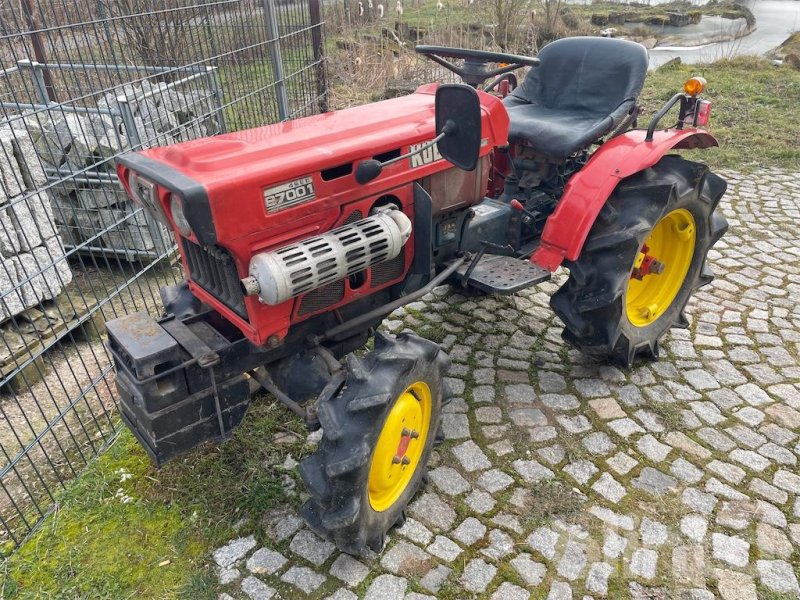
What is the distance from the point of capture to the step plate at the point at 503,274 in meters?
3.04

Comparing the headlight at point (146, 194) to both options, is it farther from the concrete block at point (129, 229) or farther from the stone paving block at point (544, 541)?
the concrete block at point (129, 229)

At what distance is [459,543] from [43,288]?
3.33m

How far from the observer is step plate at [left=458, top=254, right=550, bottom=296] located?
9.97ft

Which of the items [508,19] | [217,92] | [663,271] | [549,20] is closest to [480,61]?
[663,271]

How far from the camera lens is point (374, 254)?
237 cm

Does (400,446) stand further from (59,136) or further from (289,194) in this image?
(59,136)

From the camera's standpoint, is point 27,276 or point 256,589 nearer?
point 256,589

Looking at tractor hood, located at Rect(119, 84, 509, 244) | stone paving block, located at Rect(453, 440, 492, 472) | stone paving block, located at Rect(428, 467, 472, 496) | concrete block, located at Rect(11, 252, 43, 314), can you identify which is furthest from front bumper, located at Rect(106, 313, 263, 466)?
concrete block, located at Rect(11, 252, 43, 314)

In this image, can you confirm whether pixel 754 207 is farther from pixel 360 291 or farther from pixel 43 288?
pixel 43 288

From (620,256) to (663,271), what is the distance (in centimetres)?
73

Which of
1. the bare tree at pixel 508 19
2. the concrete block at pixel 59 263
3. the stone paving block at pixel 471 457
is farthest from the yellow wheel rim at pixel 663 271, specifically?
the bare tree at pixel 508 19

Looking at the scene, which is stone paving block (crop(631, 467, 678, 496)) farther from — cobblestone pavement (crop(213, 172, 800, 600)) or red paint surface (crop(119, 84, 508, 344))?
red paint surface (crop(119, 84, 508, 344))

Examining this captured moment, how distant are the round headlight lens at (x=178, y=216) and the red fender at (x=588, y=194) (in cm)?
175

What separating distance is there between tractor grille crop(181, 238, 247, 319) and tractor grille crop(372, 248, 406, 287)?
0.61 meters
